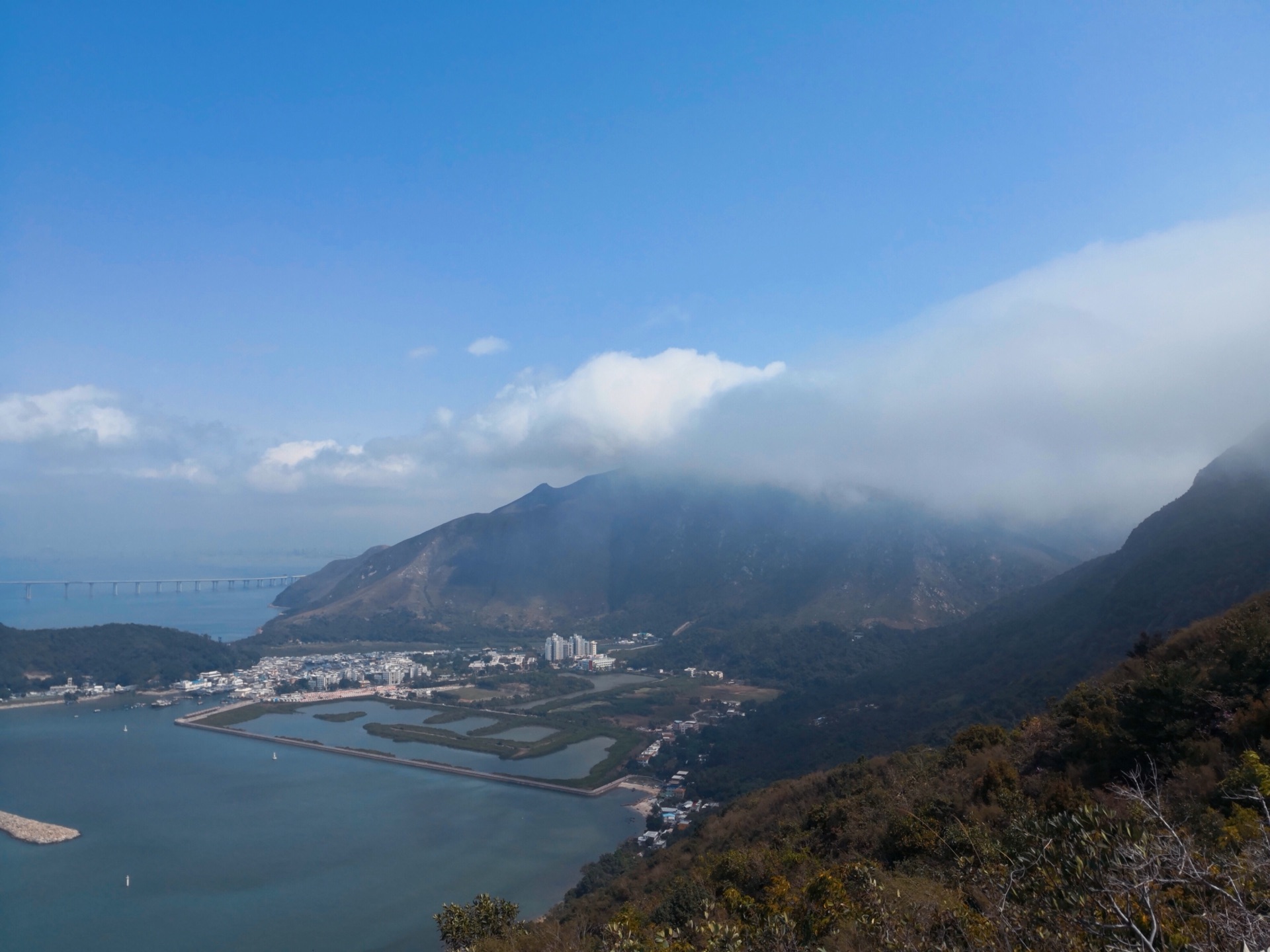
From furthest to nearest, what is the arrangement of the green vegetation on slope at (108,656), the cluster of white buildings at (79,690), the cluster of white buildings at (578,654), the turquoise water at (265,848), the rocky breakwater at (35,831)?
the cluster of white buildings at (578,654) → the green vegetation on slope at (108,656) → the cluster of white buildings at (79,690) → the rocky breakwater at (35,831) → the turquoise water at (265,848)

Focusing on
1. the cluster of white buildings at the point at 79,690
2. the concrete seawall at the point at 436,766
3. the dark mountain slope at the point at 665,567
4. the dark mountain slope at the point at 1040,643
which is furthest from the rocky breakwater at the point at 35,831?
the dark mountain slope at the point at 665,567

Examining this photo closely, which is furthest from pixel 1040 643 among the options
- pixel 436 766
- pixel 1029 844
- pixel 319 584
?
pixel 319 584

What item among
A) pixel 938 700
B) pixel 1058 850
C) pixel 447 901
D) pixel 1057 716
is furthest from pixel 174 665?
pixel 1058 850

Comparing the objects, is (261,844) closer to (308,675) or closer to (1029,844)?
(1029,844)

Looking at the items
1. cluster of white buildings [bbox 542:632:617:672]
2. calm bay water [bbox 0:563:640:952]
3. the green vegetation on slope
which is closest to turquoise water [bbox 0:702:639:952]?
calm bay water [bbox 0:563:640:952]

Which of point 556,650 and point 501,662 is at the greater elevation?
point 556,650

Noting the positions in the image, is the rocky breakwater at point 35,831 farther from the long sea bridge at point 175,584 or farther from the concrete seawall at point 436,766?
the long sea bridge at point 175,584
